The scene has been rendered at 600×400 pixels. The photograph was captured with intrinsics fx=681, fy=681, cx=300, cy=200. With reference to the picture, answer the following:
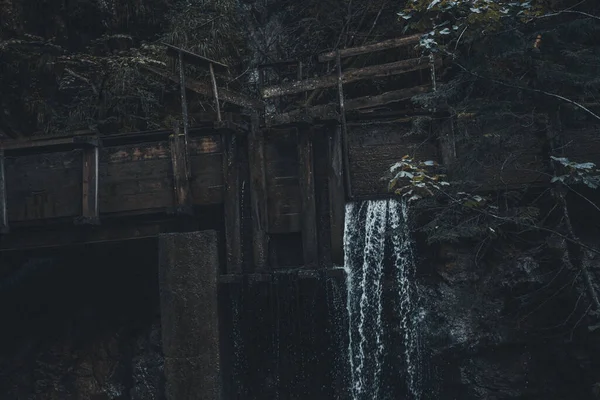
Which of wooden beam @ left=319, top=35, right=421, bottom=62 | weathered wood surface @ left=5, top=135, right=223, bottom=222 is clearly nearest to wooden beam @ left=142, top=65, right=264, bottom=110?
weathered wood surface @ left=5, top=135, right=223, bottom=222

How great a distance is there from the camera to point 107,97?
13.5 m

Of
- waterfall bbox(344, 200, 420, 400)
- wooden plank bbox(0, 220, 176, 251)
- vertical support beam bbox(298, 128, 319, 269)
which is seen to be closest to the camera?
vertical support beam bbox(298, 128, 319, 269)

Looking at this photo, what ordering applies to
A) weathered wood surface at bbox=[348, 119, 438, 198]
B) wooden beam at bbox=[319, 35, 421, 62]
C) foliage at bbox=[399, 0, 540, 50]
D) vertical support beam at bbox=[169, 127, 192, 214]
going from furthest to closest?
wooden beam at bbox=[319, 35, 421, 62] → weathered wood surface at bbox=[348, 119, 438, 198] → vertical support beam at bbox=[169, 127, 192, 214] → foliage at bbox=[399, 0, 540, 50]

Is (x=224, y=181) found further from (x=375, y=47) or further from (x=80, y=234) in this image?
(x=375, y=47)

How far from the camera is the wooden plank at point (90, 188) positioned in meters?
10.6

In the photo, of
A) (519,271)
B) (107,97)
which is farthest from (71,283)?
(519,271)

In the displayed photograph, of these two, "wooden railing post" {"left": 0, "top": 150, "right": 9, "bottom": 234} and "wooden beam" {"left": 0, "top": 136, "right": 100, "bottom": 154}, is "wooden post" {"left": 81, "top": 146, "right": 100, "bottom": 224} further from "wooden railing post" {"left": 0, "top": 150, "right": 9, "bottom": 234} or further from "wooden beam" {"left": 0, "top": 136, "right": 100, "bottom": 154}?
"wooden railing post" {"left": 0, "top": 150, "right": 9, "bottom": 234}

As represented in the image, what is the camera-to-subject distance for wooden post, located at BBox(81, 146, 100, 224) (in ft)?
34.9

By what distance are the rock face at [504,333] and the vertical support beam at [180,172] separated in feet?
13.0

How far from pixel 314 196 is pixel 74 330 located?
19.5 feet

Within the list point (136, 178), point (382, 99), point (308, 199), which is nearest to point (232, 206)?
point (308, 199)

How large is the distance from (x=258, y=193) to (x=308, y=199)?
2.51 feet

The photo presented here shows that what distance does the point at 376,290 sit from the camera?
1045cm

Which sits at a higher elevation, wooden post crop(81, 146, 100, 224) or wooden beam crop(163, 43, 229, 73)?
wooden beam crop(163, 43, 229, 73)
